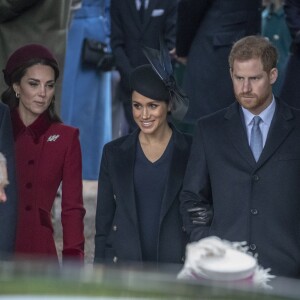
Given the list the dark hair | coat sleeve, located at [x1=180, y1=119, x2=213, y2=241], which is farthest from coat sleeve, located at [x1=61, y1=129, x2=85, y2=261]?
coat sleeve, located at [x1=180, y1=119, x2=213, y2=241]

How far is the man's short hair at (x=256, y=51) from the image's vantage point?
18.2 ft

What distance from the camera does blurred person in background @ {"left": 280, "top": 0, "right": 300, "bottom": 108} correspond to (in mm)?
6980

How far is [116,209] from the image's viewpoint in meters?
5.75

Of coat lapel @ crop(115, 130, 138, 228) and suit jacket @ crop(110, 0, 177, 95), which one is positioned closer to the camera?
coat lapel @ crop(115, 130, 138, 228)

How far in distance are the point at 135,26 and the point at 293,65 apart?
2.60m

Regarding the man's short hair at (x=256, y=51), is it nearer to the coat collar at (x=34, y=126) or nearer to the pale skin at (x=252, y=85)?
the pale skin at (x=252, y=85)

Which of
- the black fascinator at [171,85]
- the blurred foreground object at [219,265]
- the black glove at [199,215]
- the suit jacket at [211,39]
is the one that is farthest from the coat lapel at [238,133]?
the suit jacket at [211,39]

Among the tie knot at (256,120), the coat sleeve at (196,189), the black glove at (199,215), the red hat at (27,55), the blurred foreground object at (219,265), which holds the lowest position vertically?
the blurred foreground object at (219,265)

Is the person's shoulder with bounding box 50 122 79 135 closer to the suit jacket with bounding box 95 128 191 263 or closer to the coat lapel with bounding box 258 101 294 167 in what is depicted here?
the suit jacket with bounding box 95 128 191 263

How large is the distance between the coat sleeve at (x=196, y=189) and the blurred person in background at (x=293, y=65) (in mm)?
1571

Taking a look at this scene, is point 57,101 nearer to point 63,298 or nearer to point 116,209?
point 116,209

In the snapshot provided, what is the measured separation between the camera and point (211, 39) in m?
7.40

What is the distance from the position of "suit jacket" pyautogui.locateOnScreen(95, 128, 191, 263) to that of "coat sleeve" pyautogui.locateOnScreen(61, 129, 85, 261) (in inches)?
3.9

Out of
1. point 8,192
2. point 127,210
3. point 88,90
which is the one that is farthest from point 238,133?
point 88,90
